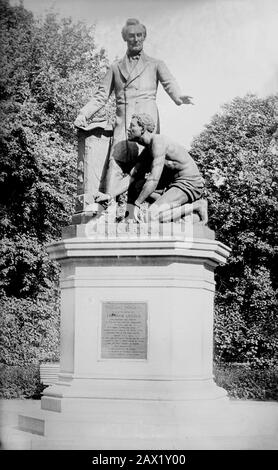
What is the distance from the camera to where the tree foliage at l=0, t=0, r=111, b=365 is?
2280cm

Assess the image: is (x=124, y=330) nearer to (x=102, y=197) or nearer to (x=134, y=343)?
(x=134, y=343)

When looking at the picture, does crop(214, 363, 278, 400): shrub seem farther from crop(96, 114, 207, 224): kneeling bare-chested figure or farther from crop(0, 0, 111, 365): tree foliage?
crop(96, 114, 207, 224): kneeling bare-chested figure

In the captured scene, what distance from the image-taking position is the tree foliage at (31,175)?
22.8 metres

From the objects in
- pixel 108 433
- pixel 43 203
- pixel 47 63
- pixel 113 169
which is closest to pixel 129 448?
pixel 108 433

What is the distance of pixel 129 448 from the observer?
9312 mm

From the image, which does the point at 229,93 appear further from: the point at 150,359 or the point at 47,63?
the point at 150,359

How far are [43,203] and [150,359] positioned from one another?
1426 centimetres

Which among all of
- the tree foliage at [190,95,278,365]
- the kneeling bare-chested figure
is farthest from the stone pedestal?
the tree foliage at [190,95,278,365]

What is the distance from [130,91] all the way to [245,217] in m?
16.3

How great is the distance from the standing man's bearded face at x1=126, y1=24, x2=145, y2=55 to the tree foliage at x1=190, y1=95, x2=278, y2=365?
1563 cm

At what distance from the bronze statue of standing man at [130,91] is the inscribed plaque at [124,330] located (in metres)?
2.21

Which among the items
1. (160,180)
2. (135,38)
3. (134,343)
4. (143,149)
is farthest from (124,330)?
(135,38)

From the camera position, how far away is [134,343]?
33.6 ft

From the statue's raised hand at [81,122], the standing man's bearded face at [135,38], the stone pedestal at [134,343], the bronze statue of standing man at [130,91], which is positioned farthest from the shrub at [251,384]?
the standing man's bearded face at [135,38]
